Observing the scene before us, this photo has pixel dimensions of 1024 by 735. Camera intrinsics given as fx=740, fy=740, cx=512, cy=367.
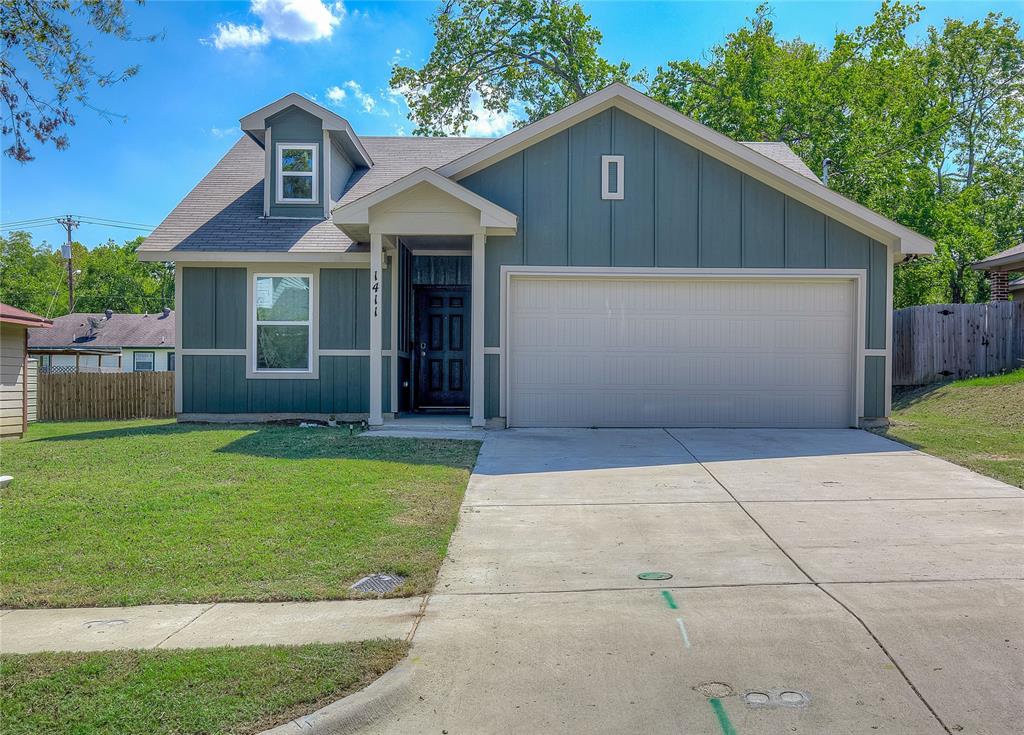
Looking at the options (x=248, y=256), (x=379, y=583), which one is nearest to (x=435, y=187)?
(x=248, y=256)

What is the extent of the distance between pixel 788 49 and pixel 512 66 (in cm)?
1305

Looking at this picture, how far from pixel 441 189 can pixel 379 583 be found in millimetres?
6909

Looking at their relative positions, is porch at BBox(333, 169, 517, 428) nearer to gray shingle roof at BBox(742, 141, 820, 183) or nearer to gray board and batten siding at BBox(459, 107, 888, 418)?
gray board and batten siding at BBox(459, 107, 888, 418)

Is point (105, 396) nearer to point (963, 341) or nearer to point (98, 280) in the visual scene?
point (963, 341)

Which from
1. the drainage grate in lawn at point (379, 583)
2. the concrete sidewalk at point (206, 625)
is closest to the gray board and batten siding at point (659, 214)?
the drainage grate in lawn at point (379, 583)

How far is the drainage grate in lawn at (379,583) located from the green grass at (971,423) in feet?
20.2

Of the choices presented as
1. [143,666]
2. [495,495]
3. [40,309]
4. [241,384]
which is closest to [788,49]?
[241,384]

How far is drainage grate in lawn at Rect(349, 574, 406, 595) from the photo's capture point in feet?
14.9

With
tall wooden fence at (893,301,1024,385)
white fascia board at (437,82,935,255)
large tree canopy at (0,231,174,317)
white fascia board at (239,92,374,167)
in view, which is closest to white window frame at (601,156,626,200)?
white fascia board at (437,82,935,255)

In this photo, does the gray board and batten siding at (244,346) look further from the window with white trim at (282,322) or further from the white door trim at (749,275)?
the white door trim at (749,275)

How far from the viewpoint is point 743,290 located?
11148mm

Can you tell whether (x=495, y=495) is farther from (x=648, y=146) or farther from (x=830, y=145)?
(x=830, y=145)

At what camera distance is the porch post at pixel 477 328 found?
420 inches

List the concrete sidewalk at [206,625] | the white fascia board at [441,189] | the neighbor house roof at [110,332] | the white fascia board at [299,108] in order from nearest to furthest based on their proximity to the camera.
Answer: the concrete sidewalk at [206,625] → the white fascia board at [441,189] → the white fascia board at [299,108] → the neighbor house roof at [110,332]
